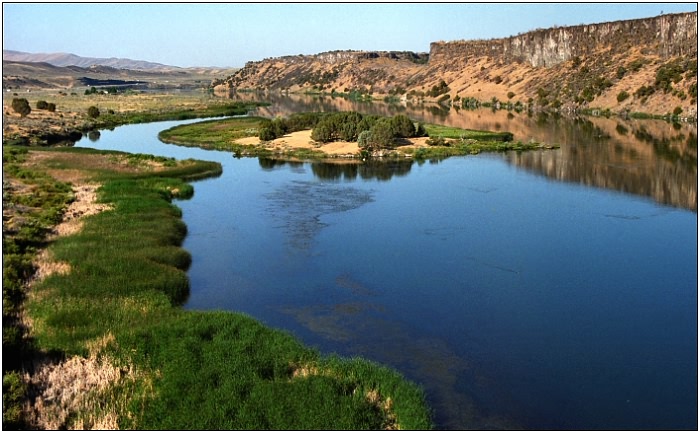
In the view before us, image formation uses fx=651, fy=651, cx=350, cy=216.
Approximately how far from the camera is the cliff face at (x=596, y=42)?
275 feet

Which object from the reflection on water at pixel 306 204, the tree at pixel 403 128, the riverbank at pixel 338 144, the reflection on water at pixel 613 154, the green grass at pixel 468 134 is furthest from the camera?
the green grass at pixel 468 134

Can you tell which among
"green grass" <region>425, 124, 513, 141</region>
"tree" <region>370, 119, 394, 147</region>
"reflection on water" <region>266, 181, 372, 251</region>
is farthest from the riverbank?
"reflection on water" <region>266, 181, 372, 251</region>

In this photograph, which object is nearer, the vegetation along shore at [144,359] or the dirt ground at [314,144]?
the vegetation along shore at [144,359]

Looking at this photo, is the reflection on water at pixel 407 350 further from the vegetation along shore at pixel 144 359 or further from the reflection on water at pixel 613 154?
the reflection on water at pixel 613 154

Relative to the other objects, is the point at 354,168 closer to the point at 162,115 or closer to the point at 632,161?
the point at 632,161

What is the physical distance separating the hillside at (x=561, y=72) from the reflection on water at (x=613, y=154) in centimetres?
776

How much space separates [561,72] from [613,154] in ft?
187

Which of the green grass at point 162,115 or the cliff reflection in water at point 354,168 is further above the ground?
the green grass at point 162,115

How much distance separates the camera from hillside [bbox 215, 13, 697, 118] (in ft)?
254

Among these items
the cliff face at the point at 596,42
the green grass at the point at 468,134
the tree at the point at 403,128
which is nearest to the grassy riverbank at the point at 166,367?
the tree at the point at 403,128

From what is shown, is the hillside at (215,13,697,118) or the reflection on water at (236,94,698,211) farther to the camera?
the hillside at (215,13,697,118)

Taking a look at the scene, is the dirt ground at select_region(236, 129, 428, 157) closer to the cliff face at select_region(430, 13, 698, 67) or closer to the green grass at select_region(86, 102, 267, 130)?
the green grass at select_region(86, 102, 267, 130)

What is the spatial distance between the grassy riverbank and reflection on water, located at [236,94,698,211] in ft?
75.4

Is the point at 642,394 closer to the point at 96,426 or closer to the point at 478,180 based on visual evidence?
the point at 96,426
